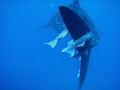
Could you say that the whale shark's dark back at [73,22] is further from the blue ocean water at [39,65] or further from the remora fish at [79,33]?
the blue ocean water at [39,65]

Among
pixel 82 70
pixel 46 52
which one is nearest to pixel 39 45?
pixel 46 52

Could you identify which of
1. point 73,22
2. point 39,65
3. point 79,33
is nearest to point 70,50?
point 79,33

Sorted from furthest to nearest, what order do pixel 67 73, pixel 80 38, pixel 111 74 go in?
pixel 111 74
pixel 67 73
pixel 80 38

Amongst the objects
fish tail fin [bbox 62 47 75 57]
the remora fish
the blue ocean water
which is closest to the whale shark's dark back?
the remora fish

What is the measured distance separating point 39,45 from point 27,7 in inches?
319

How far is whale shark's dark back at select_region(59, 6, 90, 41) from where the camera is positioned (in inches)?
84.9

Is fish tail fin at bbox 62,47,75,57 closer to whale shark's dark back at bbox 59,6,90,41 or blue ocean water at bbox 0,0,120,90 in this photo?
whale shark's dark back at bbox 59,6,90,41

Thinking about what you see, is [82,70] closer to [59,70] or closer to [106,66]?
[59,70]

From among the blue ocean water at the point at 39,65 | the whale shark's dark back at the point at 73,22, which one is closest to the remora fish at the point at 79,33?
the whale shark's dark back at the point at 73,22

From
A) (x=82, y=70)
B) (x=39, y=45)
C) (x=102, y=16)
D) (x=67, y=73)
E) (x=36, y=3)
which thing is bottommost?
(x=82, y=70)

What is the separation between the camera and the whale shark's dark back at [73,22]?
216 cm

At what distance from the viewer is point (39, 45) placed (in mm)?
21516

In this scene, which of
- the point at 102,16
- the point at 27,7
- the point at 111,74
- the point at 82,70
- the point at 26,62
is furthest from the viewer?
the point at 102,16

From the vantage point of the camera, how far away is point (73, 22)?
2.21 m
